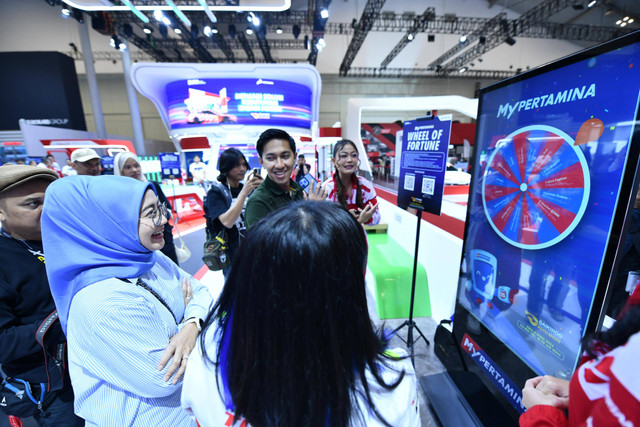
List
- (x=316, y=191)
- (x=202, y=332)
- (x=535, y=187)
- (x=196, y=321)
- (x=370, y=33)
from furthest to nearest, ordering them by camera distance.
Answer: (x=370, y=33), (x=316, y=191), (x=535, y=187), (x=196, y=321), (x=202, y=332)

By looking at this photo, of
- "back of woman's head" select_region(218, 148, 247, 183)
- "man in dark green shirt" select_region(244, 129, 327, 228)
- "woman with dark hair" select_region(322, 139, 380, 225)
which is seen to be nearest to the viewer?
"man in dark green shirt" select_region(244, 129, 327, 228)

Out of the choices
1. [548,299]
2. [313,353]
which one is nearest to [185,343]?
[313,353]

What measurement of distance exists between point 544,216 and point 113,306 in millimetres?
1577

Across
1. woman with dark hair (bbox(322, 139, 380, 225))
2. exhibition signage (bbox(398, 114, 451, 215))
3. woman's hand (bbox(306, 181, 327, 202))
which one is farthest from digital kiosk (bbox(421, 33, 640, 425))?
woman with dark hair (bbox(322, 139, 380, 225))

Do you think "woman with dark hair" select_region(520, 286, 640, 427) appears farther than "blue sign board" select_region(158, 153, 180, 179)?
No

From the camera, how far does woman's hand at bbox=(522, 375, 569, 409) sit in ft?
2.46

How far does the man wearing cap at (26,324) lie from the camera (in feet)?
3.13

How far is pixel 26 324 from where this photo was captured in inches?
38.8

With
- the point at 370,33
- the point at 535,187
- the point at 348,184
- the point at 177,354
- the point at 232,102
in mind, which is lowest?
the point at 177,354

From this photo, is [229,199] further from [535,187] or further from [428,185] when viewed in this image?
[535,187]

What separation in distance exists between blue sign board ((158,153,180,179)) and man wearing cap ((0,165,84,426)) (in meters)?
9.18

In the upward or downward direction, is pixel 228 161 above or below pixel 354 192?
above

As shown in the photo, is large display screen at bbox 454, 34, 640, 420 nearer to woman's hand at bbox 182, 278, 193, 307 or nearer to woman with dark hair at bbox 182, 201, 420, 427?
woman with dark hair at bbox 182, 201, 420, 427

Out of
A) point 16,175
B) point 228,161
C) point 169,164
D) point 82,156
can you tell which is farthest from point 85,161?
point 169,164
